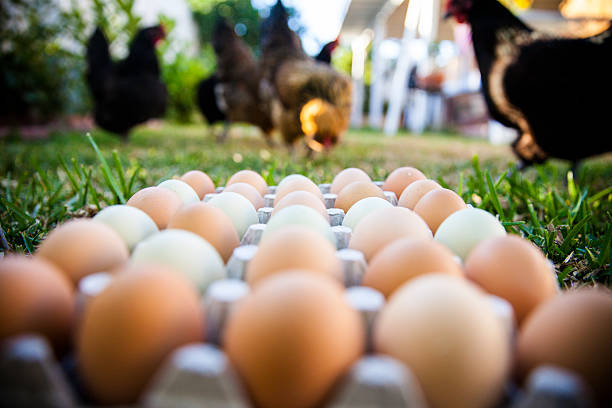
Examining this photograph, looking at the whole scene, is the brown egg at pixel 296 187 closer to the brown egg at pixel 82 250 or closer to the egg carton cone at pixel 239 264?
the egg carton cone at pixel 239 264

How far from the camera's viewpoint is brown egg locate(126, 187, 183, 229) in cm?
81

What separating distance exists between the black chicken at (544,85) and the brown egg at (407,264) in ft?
5.74

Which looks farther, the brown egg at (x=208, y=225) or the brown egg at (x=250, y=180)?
the brown egg at (x=250, y=180)

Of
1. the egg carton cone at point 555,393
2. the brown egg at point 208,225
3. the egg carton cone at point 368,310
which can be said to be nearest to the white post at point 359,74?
the brown egg at point 208,225

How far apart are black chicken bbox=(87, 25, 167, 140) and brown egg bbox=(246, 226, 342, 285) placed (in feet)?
10.1

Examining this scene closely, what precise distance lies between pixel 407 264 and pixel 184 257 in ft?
1.04

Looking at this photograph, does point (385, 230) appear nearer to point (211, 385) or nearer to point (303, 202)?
point (303, 202)

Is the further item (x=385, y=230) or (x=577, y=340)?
(x=385, y=230)

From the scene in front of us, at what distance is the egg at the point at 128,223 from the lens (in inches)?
27.1

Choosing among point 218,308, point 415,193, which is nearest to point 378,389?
point 218,308

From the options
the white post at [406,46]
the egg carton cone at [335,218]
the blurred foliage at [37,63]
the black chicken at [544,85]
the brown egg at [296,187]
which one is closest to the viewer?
the egg carton cone at [335,218]

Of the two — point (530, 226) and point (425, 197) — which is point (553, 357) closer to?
point (425, 197)

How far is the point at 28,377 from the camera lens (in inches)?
13.8

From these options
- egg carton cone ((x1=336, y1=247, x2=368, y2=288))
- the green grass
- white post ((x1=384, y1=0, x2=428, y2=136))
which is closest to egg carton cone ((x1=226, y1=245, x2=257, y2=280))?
egg carton cone ((x1=336, y1=247, x2=368, y2=288))
